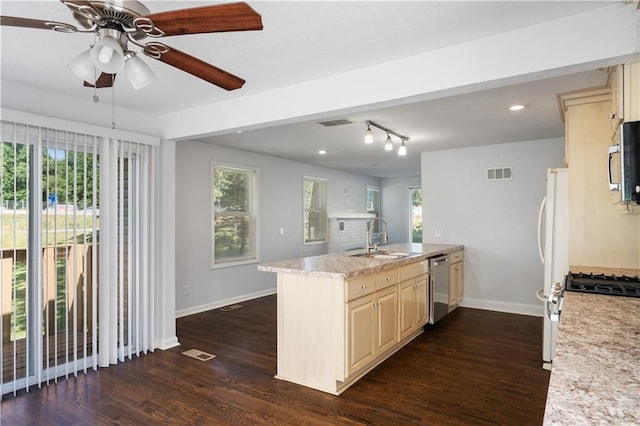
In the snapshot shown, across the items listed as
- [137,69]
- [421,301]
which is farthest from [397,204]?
[137,69]

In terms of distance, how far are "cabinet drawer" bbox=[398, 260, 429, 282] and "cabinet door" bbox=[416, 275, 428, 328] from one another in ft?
0.26

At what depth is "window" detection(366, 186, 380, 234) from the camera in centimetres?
920

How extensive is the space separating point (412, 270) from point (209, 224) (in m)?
2.84

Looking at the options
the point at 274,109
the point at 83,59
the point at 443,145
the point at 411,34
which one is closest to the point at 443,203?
the point at 443,145

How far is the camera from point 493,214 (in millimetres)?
5316

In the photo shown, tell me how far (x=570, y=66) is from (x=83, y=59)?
225 centimetres

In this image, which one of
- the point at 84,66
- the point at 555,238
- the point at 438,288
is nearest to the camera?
the point at 84,66

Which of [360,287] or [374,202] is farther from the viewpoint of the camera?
[374,202]

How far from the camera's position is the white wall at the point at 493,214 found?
5.04m

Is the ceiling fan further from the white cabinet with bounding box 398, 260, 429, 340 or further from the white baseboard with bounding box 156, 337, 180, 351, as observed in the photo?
the white baseboard with bounding box 156, 337, 180, 351

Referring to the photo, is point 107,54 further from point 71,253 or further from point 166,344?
point 166,344

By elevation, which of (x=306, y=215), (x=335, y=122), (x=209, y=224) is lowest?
(x=209, y=224)

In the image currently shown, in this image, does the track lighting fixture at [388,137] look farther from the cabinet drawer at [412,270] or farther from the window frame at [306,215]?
the window frame at [306,215]

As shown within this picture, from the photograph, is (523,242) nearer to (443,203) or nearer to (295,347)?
(443,203)
